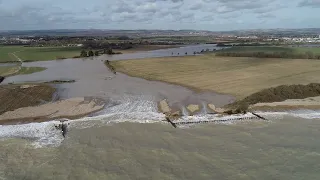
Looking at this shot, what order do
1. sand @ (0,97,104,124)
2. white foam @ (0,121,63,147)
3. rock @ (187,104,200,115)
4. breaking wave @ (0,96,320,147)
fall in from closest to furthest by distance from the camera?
1. white foam @ (0,121,63,147)
2. breaking wave @ (0,96,320,147)
3. sand @ (0,97,104,124)
4. rock @ (187,104,200,115)

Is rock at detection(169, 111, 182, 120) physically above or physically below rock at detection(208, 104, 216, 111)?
below

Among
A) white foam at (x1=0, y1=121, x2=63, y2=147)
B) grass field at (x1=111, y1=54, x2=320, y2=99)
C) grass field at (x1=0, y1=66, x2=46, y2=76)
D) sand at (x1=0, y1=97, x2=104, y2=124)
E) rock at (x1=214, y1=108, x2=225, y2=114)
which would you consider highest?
grass field at (x1=111, y1=54, x2=320, y2=99)

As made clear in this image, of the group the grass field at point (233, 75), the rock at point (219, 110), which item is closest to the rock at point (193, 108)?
the rock at point (219, 110)

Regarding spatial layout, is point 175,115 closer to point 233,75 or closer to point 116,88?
point 116,88

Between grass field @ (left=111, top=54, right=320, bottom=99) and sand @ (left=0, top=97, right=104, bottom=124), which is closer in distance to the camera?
sand @ (left=0, top=97, right=104, bottom=124)

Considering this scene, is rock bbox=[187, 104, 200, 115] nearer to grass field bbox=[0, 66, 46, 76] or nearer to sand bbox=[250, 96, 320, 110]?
sand bbox=[250, 96, 320, 110]

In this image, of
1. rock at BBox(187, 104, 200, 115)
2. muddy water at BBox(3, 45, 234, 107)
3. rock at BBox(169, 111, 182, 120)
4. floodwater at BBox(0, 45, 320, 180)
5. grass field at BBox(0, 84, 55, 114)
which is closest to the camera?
floodwater at BBox(0, 45, 320, 180)

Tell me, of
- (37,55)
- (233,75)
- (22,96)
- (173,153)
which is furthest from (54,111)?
(37,55)

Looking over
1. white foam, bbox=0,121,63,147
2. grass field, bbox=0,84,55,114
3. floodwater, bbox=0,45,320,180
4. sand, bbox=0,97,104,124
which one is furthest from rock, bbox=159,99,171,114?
grass field, bbox=0,84,55,114
